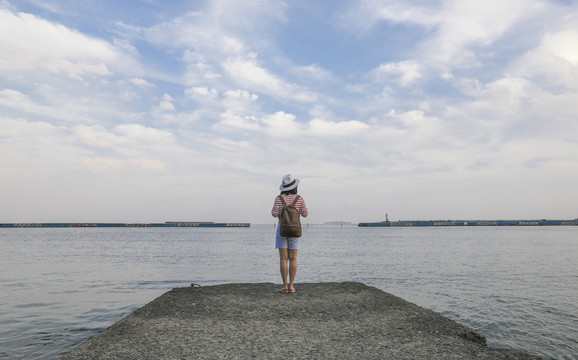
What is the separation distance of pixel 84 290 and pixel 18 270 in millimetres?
11978

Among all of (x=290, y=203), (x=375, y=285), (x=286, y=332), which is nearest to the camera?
(x=286, y=332)

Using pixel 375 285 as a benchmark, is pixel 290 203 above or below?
above

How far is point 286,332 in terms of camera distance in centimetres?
579

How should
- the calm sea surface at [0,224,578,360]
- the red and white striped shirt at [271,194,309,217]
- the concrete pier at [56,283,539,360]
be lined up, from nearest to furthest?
the concrete pier at [56,283,539,360]
the red and white striped shirt at [271,194,309,217]
the calm sea surface at [0,224,578,360]

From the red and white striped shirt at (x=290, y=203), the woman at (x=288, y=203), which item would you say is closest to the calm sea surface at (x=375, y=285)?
the woman at (x=288, y=203)

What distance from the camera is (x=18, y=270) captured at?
24359 mm

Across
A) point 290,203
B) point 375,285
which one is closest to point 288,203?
point 290,203

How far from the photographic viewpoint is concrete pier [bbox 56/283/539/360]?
192 inches

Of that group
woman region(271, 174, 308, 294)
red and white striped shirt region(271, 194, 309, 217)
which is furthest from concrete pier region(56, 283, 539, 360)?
red and white striped shirt region(271, 194, 309, 217)

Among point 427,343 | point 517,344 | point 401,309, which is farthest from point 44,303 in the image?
point 517,344

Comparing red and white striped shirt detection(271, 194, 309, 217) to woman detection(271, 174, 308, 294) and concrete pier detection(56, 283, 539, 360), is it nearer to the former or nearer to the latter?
woman detection(271, 174, 308, 294)

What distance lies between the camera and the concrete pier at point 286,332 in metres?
4.88

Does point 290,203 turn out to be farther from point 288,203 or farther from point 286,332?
point 286,332

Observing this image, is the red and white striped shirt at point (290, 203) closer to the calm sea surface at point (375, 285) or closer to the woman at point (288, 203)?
the woman at point (288, 203)
